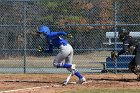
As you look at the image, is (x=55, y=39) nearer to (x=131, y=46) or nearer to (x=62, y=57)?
(x=62, y=57)

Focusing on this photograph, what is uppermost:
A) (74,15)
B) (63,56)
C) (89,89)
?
(74,15)

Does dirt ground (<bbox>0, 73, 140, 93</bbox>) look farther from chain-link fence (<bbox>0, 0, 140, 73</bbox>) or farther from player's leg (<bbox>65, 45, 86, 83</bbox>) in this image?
chain-link fence (<bbox>0, 0, 140, 73</bbox>)

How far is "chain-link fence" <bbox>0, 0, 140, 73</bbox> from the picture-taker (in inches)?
748

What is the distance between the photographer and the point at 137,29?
20578mm

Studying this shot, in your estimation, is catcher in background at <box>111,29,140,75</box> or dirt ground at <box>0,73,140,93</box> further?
catcher in background at <box>111,29,140,75</box>

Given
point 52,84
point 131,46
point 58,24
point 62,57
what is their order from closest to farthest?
1. point 62,57
2. point 52,84
3. point 131,46
4. point 58,24

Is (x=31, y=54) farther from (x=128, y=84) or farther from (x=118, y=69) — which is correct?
(x=128, y=84)

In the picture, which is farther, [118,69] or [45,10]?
[45,10]

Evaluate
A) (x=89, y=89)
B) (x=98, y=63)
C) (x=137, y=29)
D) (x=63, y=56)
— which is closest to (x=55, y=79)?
(x=63, y=56)

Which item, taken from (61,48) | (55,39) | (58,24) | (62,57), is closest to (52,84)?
(62,57)

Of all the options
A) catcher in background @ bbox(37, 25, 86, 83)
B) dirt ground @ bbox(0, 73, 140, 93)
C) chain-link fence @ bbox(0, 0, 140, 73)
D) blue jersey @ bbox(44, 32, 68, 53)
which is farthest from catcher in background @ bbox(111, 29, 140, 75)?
chain-link fence @ bbox(0, 0, 140, 73)

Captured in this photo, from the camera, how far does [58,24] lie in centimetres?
1905

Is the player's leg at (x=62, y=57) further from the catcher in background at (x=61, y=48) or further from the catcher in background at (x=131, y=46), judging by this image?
the catcher in background at (x=131, y=46)

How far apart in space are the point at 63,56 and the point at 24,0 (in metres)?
5.33
